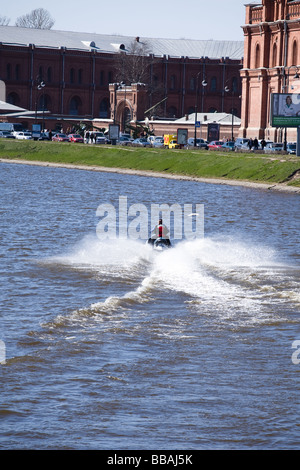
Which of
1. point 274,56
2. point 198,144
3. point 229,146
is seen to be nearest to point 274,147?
point 229,146

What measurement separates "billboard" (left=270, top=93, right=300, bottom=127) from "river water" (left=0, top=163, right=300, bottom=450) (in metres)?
38.7

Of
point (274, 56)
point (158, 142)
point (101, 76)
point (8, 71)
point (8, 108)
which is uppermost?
point (101, 76)

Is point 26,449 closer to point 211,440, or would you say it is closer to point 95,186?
point 211,440

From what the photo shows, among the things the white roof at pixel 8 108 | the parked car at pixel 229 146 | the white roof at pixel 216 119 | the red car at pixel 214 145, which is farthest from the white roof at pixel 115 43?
the parked car at pixel 229 146

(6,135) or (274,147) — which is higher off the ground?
(6,135)

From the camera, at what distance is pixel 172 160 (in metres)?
76.1

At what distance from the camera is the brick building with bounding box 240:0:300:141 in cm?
9344

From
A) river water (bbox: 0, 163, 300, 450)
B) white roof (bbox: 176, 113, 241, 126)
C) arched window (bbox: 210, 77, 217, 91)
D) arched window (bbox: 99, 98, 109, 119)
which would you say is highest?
arched window (bbox: 210, 77, 217, 91)

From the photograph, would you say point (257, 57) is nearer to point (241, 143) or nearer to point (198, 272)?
point (241, 143)

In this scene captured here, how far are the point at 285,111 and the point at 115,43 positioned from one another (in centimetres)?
7959

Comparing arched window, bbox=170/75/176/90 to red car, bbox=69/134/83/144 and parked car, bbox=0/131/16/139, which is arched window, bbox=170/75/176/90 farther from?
parked car, bbox=0/131/16/139

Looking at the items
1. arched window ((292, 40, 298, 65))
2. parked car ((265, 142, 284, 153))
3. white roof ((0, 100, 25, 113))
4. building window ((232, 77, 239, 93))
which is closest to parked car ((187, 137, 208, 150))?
parked car ((265, 142, 284, 153))

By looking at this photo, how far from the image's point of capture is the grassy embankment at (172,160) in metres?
63.9

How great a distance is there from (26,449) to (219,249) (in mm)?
19670
